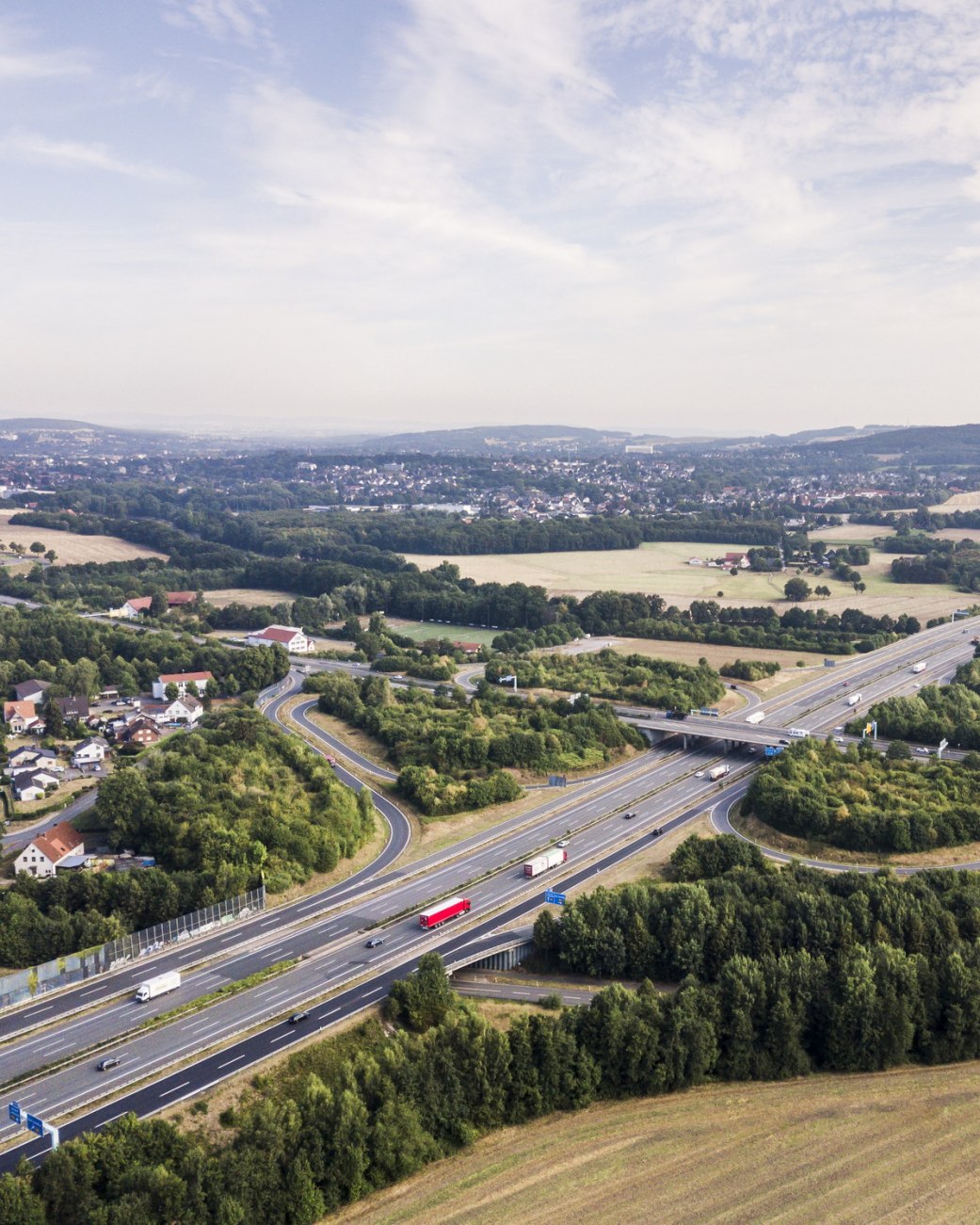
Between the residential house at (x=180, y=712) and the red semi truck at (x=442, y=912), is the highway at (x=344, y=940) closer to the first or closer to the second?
the red semi truck at (x=442, y=912)

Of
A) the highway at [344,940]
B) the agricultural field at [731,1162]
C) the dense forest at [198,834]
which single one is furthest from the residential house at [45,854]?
the agricultural field at [731,1162]

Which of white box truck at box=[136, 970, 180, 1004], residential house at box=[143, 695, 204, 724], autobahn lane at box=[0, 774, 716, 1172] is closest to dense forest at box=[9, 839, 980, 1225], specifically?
autobahn lane at box=[0, 774, 716, 1172]

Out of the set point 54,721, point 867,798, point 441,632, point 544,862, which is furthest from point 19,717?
point 867,798

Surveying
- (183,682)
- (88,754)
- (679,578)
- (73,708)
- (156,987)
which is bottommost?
(156,987)

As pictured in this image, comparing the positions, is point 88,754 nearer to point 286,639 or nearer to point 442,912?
point 442,912

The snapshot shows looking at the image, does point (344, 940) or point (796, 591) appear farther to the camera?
point (796, 591)

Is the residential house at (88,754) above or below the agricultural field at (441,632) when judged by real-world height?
below

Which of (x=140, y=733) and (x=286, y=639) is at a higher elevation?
(x=286, y=639)
